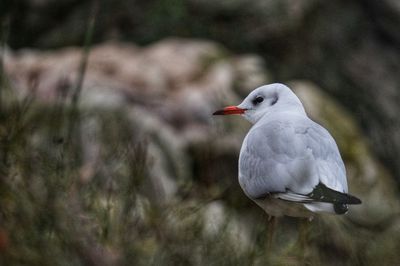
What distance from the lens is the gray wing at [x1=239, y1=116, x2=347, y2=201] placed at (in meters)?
2.39

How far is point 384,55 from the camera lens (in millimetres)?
8922

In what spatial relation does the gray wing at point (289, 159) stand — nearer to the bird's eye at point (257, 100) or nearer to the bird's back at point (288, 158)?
the bird's back at point (288, 158)

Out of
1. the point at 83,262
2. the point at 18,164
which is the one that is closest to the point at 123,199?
the point at 18,164

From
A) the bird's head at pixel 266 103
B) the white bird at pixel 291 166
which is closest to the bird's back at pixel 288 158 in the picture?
the white bird at pixel 291 166

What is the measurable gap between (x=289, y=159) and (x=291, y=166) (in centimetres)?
3

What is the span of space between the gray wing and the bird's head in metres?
0.16

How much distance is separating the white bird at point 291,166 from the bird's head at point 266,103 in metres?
0.03

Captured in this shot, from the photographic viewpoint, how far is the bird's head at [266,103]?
114 inches

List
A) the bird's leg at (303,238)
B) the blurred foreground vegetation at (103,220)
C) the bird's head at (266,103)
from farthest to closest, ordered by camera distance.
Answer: the bird's head at (266,103) < the bird's leg at (303,238) < the blurred foreground vegetation at (103,220)

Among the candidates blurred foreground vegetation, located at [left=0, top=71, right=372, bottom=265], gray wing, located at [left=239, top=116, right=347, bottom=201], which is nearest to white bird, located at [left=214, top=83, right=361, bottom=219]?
gray wing, located at [left=239, top=116, right=347, bottom=201]

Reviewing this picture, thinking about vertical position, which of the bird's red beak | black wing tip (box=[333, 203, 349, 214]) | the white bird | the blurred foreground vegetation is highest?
the blurred foreground vegetation

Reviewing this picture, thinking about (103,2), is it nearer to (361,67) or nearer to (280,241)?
(361,67)

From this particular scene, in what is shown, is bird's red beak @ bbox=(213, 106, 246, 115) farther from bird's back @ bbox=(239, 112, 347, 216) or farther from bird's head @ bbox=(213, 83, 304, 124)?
bird's back @ bbox=(239, 112, 347, 216)

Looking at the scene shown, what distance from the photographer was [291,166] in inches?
98.0
